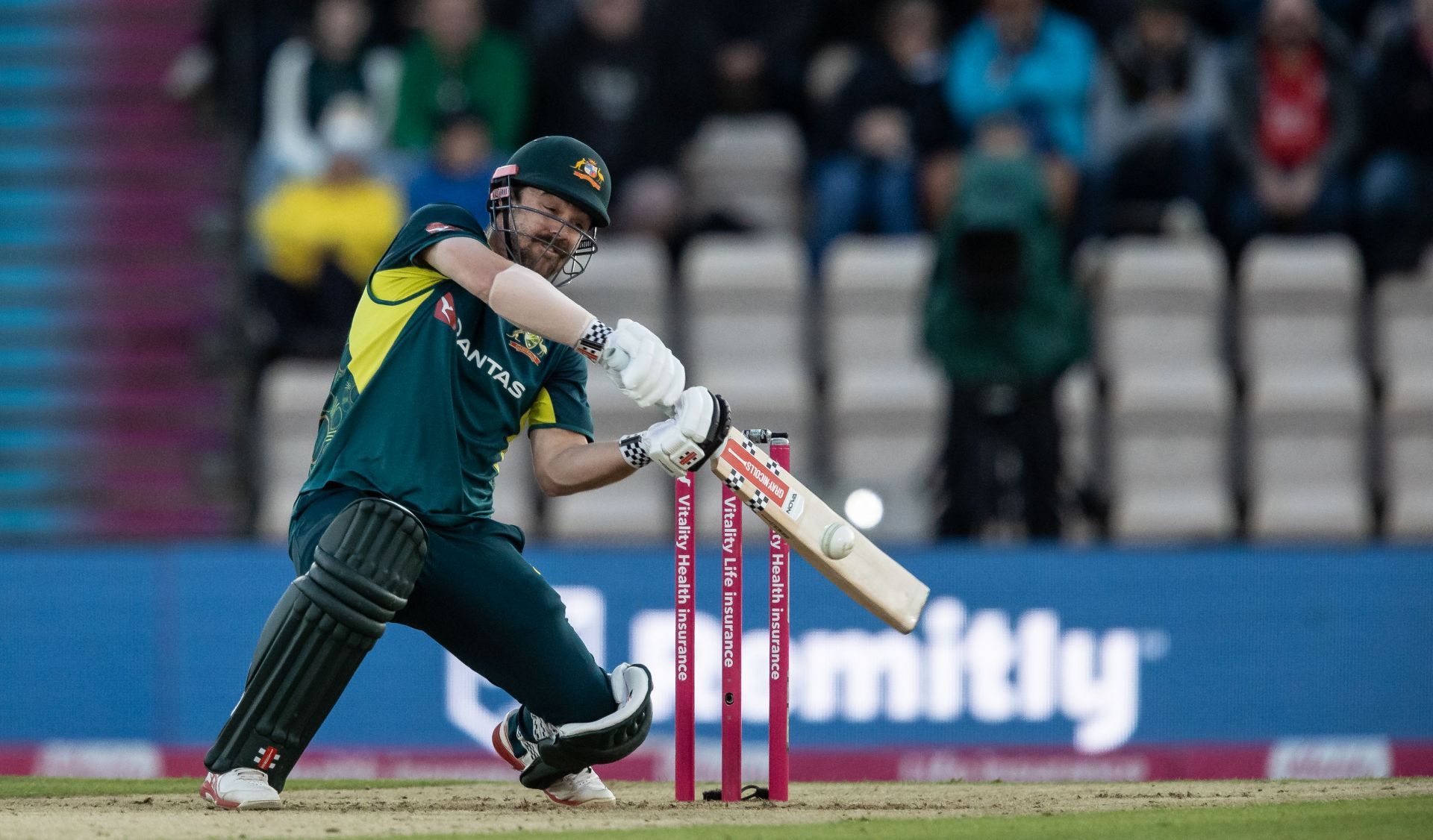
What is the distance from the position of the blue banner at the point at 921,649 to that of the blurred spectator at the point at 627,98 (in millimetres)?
2700

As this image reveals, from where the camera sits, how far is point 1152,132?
34.4ft

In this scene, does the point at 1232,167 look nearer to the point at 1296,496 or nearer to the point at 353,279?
the point at 1296,496

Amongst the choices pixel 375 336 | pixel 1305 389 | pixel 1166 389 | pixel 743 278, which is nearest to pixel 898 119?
pixel 743 278

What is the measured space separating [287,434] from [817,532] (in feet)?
17.0

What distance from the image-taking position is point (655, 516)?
959 centimetres

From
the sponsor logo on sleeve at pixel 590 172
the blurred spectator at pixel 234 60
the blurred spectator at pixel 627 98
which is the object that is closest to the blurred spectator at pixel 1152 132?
the blurred spectator at pixel 627 98

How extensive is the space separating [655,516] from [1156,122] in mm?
3451

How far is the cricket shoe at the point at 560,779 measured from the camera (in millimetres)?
5688

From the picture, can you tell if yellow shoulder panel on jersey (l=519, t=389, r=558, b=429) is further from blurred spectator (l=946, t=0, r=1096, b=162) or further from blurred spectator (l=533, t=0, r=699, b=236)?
blurred spectator (l=946, t=0, r=1096, b=162)

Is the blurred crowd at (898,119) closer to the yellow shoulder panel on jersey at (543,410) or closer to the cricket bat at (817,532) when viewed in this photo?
the yellow shoulder panel on jersey at (543,410)

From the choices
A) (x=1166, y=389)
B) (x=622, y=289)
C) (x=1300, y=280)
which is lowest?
(x=1166, y=389)

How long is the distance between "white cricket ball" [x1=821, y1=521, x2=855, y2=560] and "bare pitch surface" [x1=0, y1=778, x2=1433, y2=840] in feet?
2.27

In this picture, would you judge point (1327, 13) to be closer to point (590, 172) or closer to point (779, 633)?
Result: point (590, 172)

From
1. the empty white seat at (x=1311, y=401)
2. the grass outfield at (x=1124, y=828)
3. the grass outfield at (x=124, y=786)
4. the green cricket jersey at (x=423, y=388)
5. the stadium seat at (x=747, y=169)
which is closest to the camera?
the grass outfield at (x=1124, y=828)
